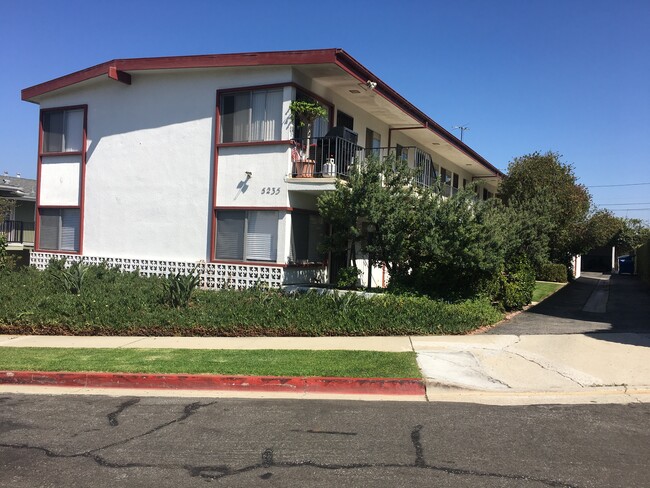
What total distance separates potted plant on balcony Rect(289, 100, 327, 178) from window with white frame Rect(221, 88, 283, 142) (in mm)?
547

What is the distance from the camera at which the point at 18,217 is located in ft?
101

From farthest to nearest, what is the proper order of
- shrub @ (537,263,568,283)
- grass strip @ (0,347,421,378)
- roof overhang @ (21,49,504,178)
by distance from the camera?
shrub @ (537,263,568,283), roof overhang @ (21,49,504,178), grass strip @ (0,347,421,378)

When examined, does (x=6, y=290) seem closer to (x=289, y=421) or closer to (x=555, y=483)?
(x=289, y=421)

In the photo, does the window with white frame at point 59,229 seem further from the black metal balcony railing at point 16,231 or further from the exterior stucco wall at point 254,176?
the black metal balcony railing at point 16,231

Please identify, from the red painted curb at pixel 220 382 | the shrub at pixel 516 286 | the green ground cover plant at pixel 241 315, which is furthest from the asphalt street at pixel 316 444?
the shrub at pixel 516 286

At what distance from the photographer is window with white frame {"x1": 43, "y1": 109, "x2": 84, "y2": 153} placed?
17625 millimetres

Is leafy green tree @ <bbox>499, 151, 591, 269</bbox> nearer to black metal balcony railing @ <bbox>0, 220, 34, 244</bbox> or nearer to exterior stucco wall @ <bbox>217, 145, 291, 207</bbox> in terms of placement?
exterior stucco wall @ <bbox>217, 145, 291, 207</bbox>

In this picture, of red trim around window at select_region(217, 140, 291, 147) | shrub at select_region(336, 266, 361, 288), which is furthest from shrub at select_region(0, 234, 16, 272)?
shrub at select_region(336, 266, 361, 288)

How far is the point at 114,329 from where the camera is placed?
11203 mm

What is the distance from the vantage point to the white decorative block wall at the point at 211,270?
14.0 meters

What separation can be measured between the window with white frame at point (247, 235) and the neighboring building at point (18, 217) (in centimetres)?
1566

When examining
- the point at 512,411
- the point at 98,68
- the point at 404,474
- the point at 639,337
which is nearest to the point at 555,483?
the point at 404,474

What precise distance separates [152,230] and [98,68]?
17.0 feet

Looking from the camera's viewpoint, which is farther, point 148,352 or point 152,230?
point 152,230
